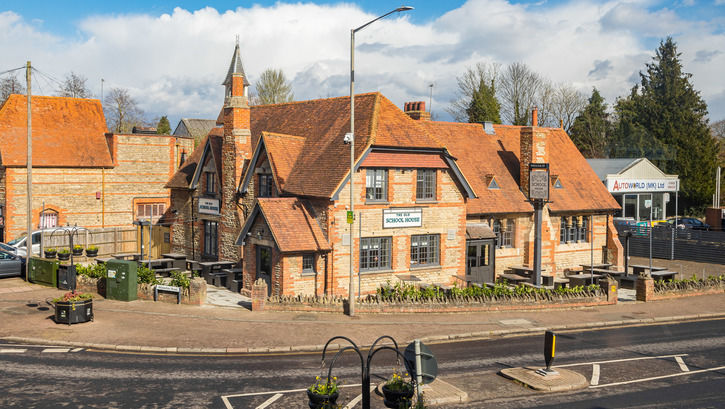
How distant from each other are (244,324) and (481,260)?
15.0 metres

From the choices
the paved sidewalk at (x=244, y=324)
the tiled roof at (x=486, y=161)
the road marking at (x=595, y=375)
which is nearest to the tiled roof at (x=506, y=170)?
the tiled roof at (x=486, y=161)

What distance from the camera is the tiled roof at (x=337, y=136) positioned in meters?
27.3

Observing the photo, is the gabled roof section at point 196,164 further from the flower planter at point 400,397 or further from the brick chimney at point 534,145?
the flower planter at point 400,397

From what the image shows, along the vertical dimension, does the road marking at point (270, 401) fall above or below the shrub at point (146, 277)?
below

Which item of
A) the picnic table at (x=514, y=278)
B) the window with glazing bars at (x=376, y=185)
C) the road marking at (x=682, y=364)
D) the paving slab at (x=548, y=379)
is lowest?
the road marking at (x=682, y=364)

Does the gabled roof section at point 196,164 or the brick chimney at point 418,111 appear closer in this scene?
the gabled roof section at point 196,164

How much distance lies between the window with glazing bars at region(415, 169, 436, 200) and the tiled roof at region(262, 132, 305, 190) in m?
6.15

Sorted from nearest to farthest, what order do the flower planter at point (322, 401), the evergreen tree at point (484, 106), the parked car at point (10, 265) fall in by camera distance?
the flower planter at point (322, 401) < the parked car at point (10, 265) < the evergreen tree at point (484, 106)

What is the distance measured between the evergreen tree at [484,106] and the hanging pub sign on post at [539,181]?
116 ft

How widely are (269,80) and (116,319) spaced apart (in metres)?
65.1

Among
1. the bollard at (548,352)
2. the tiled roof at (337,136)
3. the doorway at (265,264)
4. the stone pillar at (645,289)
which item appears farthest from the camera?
the stone pillar at (645,289)

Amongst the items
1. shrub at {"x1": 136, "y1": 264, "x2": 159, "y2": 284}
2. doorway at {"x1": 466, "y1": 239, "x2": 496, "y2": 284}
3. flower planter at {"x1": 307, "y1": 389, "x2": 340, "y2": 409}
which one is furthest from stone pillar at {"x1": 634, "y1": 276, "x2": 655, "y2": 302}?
shrub at {"x1": 136, "y1": 264, "x2": 159, "y2": 284}

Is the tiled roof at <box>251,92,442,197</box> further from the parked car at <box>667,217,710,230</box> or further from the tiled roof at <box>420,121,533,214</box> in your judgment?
the parked car at <box>667,217,710,230</box>

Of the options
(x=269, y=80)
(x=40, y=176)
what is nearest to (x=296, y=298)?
(x=40, y=176)
